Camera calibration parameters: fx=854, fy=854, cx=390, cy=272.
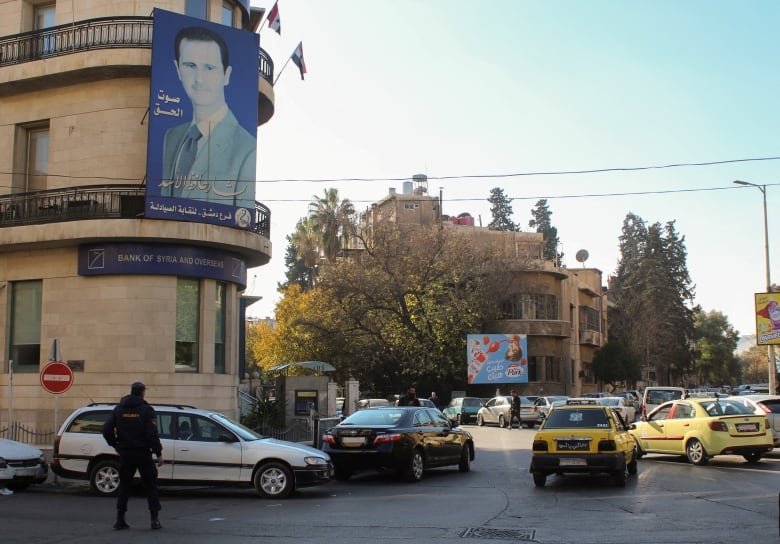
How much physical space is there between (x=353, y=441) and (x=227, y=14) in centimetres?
1570

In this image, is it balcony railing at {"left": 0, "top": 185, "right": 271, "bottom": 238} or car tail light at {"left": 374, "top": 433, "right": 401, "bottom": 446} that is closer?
car tail light at {"left": 374, "top": 433, "right": 401, "bottom": 446}

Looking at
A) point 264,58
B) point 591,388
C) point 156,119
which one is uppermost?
point 264,58

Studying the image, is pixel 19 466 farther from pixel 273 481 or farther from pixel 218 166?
pixel 218 166

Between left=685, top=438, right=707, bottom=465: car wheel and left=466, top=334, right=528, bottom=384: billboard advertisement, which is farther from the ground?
left=466, top=334, right=528, bottom=384: billboard advertisement

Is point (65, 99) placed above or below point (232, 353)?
above

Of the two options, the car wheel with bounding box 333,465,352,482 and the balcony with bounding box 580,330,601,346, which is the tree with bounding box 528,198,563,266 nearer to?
the balcony with bounding box 580,330,601,346

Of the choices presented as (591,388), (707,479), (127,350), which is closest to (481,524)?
(707,479)

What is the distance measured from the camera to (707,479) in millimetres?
16688

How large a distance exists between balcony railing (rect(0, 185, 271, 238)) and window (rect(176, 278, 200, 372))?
8.24 feet

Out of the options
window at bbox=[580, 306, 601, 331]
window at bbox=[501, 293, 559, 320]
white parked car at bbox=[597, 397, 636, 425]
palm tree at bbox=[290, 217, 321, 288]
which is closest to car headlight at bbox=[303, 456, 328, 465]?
white parked car at bbox=[597, 397, 636, 425]

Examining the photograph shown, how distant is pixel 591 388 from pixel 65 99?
5621 cm

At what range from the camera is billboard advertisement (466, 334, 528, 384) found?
50250 mm

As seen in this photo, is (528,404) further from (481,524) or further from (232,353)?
(481,524)

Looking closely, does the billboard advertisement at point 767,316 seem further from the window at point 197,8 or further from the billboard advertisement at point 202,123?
the window at point 197,8
